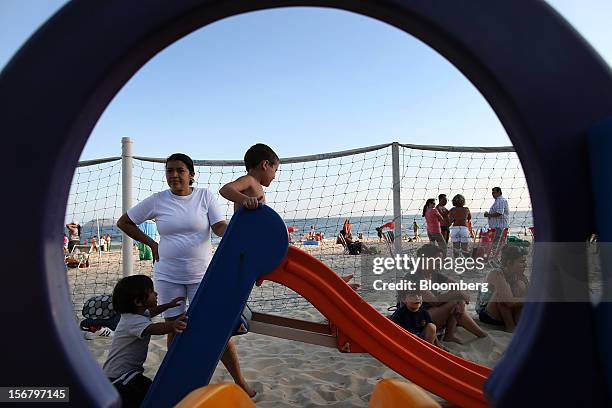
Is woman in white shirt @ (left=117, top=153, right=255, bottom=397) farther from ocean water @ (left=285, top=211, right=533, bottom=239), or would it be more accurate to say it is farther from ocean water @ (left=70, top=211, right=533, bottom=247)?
ocean water @ (left=70, top=211, right=533, bottom=247)

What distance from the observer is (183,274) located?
2.62 meters

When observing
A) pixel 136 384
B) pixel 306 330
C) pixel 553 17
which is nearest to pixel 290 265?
pixel 306 330

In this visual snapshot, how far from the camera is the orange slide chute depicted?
2.39 m

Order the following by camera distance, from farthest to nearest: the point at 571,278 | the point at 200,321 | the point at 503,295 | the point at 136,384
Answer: the point at 503,295 → the point at 136,384 → the point at 200,321 → the point at 571,278

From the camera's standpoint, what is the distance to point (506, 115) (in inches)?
40.4

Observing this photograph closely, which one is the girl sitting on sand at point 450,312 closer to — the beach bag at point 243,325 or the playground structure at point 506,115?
the beach bag at point 243,325

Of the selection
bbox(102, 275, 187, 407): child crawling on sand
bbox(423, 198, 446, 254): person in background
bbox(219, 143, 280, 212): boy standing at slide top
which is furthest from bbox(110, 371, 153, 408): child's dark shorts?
bbox(423, 198, 446, 254): person in background

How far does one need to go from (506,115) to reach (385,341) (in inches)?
66.2

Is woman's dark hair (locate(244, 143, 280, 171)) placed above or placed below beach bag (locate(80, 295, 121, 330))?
above

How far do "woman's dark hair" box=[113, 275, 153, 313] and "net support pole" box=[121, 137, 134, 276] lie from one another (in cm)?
236

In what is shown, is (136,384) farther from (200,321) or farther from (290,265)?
(290,265)

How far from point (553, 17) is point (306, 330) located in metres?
2.17

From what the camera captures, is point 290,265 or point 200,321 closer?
point 200,321

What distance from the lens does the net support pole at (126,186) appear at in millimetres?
4574
